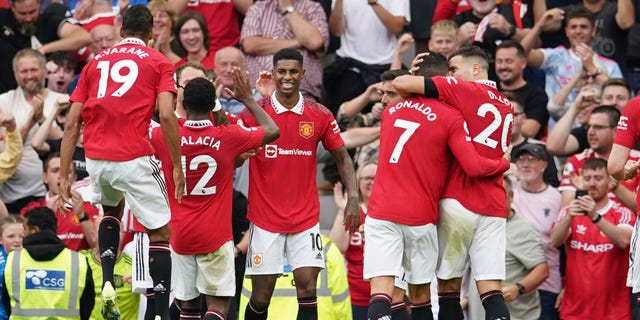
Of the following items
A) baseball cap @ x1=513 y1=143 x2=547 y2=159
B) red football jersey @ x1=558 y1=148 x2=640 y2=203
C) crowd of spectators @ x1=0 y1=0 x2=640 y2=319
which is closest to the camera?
crowd of spectators @ x1=0 y1=0 x2=640 y2=319

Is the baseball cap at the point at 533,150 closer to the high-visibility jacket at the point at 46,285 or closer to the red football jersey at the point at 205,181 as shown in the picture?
the red football jersey at the point at 205,181

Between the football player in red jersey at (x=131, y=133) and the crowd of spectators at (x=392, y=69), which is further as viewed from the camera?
the crowd of spectators at (x=392, y=69)

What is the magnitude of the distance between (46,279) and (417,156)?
4333 mm

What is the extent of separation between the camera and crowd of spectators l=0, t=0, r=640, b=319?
15.6 metres

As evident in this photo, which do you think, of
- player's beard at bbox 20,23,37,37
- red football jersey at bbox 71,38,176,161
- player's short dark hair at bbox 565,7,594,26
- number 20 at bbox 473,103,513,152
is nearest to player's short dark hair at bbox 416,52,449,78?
number 20 at bbox 473,103,513,152

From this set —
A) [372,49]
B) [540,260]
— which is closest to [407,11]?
[372,49]

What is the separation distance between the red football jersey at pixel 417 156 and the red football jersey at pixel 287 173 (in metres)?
1.31

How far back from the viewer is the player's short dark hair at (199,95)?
12859mm

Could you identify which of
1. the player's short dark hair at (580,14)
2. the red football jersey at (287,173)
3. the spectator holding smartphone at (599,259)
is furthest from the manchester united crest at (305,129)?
the player's short dark hair at (580,14)

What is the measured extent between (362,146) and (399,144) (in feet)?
14.0

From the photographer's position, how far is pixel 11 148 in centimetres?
1666

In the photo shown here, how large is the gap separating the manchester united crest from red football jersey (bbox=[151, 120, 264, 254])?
71 cm

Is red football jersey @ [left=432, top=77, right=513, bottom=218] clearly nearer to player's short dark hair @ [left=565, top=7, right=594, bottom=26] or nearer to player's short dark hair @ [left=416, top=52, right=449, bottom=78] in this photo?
player's short dark hair @ [left=416, top=52, right=449, bottom=78]

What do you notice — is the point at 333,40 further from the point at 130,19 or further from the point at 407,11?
the point at 130,19
